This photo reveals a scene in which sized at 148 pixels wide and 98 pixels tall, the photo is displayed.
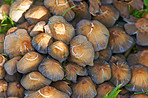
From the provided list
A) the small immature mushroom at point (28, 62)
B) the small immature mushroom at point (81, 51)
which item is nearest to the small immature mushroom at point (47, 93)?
the small immature mushroom at point (28, 62)

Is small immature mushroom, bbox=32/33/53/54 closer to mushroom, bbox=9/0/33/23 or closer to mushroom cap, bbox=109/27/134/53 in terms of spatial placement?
mushroom, bbox=9/0/33/23

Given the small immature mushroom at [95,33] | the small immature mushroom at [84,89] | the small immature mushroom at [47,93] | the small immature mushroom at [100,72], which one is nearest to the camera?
the small immature mushroom at [47,93]

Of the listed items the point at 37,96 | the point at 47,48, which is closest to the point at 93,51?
the point at 47,48

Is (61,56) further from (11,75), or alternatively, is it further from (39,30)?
(11,75)

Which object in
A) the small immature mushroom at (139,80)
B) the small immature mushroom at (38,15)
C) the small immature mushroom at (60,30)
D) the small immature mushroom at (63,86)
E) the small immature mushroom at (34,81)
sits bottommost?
the small immature mushroom at (139,80)

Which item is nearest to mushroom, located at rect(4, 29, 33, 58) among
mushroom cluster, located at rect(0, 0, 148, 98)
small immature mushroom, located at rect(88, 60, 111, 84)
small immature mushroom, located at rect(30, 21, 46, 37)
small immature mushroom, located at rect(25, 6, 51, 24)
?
mushroom cluster, located at rect(0, 0, 148, 98)

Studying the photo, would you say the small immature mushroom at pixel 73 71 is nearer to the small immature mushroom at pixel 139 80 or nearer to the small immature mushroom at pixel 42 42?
the small immature mushroom at pixel 42 42

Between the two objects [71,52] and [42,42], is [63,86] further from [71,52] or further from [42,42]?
[42,42]
